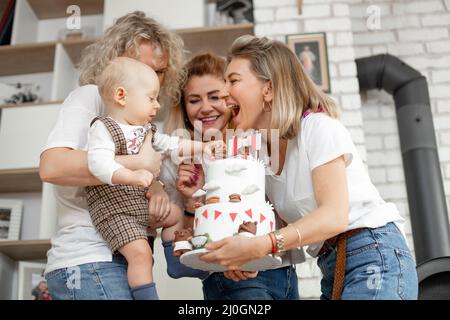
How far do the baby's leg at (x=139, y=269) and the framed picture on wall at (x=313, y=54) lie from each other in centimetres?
179

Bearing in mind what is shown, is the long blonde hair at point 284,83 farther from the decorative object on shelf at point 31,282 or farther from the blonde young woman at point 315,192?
the decorative object on shelf at point 31,282

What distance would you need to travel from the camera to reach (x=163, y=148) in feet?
4.77

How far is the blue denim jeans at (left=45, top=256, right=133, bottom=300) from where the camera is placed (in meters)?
1.19

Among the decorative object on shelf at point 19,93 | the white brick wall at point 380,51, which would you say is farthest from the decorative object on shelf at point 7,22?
the white brick wall at point 380,51

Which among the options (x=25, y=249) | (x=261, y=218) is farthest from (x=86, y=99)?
(x=25, y=249)

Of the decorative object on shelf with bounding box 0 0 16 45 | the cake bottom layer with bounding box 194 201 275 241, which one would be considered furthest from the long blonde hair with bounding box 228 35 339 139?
the decorative object on shelf with bounding box 0 0 16 45

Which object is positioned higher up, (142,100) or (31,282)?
(142,100)

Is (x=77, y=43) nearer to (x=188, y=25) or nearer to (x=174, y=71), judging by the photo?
(x=188, y=25)

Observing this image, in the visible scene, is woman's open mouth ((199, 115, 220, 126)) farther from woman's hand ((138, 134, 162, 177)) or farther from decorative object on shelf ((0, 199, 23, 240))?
decorative object on shelf ((0, 199, 23, 240))

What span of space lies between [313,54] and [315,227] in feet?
6.20

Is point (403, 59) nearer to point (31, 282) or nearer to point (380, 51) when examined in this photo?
point (380, 51)

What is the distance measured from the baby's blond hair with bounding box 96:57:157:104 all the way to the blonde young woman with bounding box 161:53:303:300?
285mm

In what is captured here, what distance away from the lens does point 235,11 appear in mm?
3086
